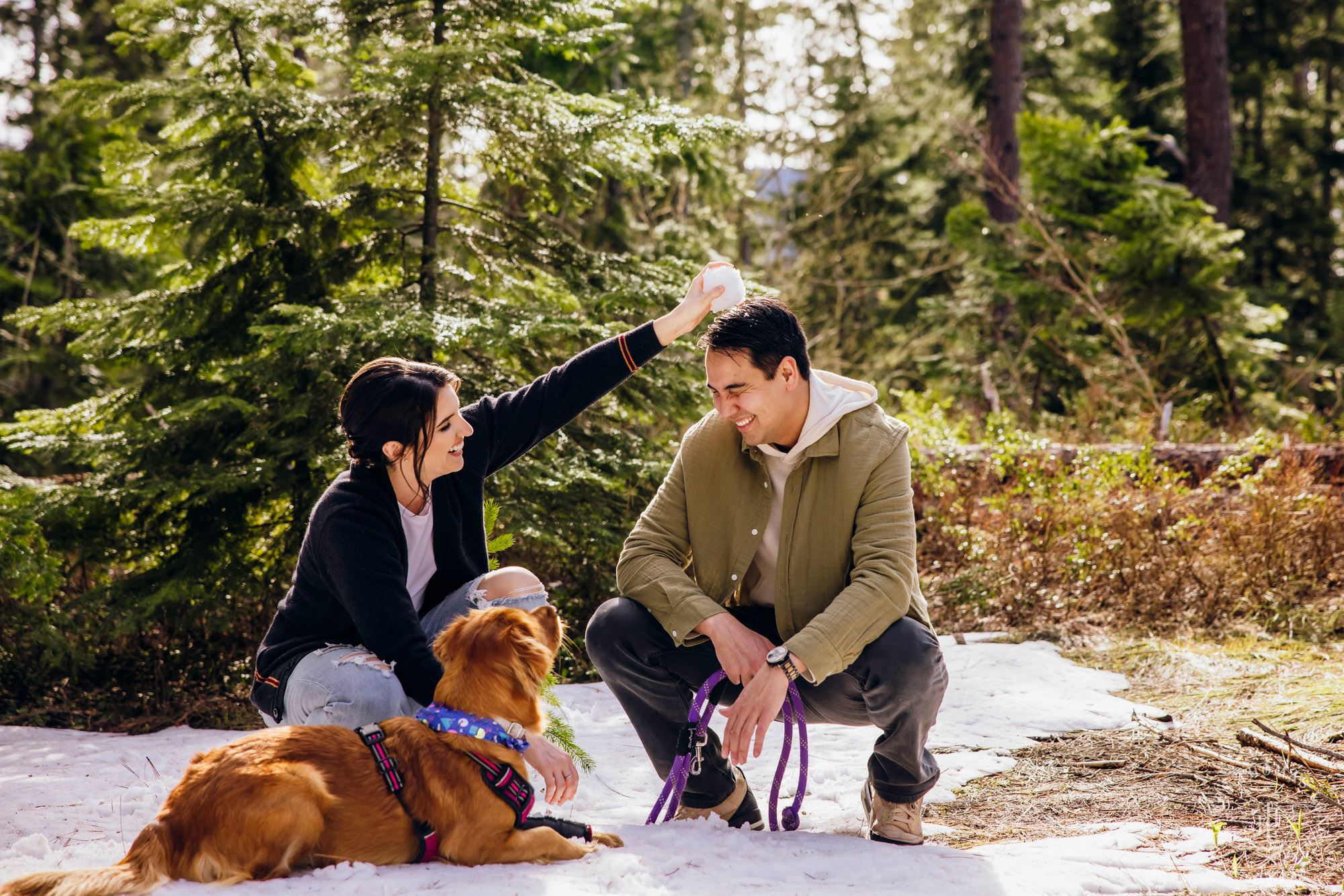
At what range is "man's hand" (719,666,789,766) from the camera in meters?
2.66

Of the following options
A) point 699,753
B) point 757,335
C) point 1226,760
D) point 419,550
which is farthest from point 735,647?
point 1226,760

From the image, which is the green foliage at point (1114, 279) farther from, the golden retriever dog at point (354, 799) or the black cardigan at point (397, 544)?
the golden retriever dog at point (354, 799)

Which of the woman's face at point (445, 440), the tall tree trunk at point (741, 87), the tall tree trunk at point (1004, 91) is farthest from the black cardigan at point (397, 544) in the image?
the tall tree trunk at point (1004, 91)

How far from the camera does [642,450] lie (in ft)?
18.2

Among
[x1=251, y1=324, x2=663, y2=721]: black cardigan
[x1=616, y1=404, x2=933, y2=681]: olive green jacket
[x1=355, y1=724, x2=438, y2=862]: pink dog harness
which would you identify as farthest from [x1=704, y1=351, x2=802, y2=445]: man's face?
[x1=355, y1=724, x2=438, y2=862]: pink dog harness

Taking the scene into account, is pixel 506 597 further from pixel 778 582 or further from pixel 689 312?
pixel 689 312

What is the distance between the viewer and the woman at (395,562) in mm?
2682

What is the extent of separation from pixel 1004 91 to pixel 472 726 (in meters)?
14.6

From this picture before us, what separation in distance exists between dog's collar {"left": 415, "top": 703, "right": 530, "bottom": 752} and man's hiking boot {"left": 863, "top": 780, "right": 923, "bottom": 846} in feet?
3.90

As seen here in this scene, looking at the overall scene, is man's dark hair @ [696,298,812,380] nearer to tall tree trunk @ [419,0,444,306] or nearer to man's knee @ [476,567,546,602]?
man's knee @ [476,567,546,602]

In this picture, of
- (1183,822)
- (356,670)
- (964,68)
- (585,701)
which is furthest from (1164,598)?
(964,68)

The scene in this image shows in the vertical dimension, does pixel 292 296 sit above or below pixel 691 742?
above

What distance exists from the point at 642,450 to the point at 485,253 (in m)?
1.62

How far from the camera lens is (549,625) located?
2.69m
